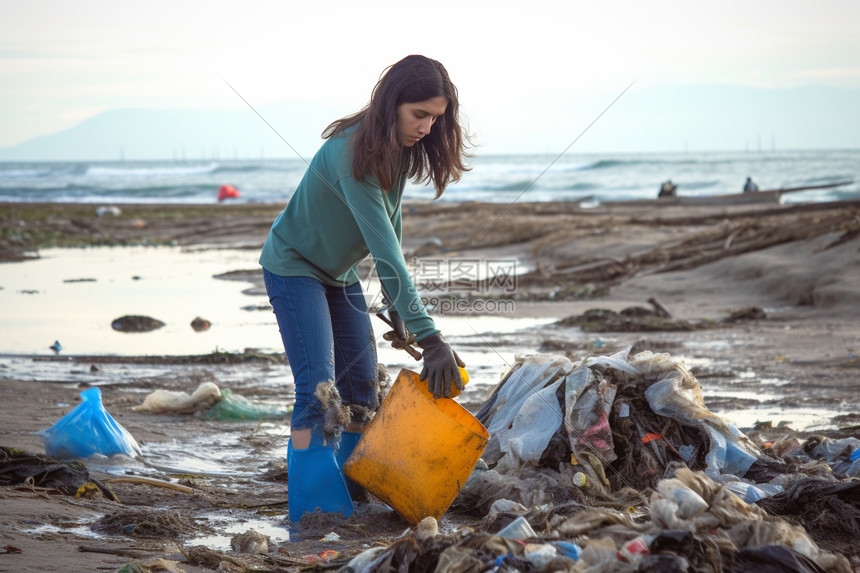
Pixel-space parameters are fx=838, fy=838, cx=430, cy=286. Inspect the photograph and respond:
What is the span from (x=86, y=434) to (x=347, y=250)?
71.5 inches

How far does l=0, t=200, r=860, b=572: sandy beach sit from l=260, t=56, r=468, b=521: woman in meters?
0.33

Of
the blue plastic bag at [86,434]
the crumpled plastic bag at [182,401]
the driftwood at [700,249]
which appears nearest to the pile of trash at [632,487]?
the blue plastic bag at [86,434]

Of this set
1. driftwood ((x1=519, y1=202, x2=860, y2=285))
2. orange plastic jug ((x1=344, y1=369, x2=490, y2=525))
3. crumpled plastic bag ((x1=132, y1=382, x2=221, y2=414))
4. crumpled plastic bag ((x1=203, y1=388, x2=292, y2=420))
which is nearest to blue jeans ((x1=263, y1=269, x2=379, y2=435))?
orange plastic jug ((x1=344, y1=369, x2=490, y2=525))

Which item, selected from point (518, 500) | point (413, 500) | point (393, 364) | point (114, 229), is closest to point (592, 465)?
point (518, 500)

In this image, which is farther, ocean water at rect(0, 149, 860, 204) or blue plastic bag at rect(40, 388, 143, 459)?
ocean water at rect(0, 149, 860, 204)

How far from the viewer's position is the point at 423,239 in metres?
17.7

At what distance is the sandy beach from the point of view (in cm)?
309

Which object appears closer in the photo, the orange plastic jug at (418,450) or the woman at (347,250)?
the woman at (347,250)

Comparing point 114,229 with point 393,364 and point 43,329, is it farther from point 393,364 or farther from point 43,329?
point 393,364

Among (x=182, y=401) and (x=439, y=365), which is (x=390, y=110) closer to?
(x=439, y=365)

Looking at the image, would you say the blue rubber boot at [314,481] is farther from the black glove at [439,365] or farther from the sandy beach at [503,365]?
the black glove at [439,365]

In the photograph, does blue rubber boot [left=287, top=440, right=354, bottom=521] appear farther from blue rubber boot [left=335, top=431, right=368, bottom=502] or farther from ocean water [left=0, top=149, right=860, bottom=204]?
ocean water [left=0, top=149, right=860, bottom=204]

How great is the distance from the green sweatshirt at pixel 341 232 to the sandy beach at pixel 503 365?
3.09 ft

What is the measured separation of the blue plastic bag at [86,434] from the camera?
4.03 m
